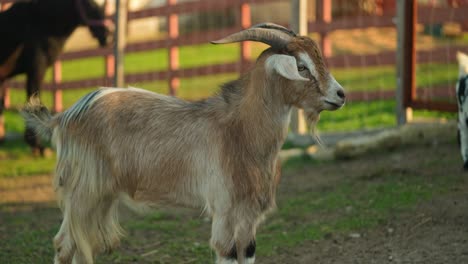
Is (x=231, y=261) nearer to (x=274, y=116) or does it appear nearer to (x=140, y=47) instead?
(x=274, y=116)

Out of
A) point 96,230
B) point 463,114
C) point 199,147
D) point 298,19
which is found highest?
point 298,19

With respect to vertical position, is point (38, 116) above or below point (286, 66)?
below

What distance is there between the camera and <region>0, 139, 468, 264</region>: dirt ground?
230 inches

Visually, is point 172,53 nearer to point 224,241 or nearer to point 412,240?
point 412,240

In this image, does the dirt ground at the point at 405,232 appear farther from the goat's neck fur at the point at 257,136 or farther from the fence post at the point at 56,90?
the fence post at the point at 56,90

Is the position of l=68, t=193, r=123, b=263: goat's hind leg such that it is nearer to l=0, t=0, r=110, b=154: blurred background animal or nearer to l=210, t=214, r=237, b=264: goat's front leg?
l=210, t=214, r=237, b=264: goat's front leg

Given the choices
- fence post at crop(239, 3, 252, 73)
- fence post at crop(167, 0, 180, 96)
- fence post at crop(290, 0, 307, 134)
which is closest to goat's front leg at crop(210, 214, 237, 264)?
fence post at crop(290, 0, 307, 134)

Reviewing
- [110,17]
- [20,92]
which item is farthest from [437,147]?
[20,92]

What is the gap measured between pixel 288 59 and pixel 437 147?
3963mm

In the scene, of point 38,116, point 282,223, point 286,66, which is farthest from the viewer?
point 282,223

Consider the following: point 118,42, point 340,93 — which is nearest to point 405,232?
point 340,93

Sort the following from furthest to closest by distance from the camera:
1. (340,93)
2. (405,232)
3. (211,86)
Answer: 1. (211,86)
2. (405,232)
3. (340,93)

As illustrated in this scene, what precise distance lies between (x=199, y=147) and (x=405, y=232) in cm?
196

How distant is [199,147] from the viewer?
5203 millimetres
